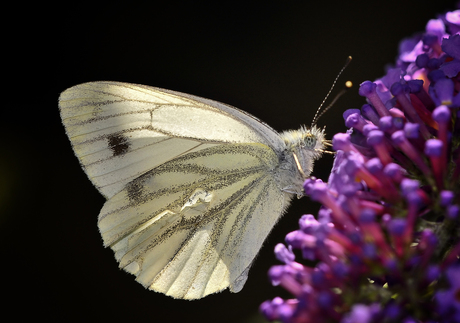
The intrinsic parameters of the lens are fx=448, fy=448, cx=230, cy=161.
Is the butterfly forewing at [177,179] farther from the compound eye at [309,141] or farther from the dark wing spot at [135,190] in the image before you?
the compound eye at [309,141]

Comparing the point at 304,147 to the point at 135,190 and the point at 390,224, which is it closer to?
the point at 135,190

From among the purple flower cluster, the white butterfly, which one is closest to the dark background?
the white butterfly

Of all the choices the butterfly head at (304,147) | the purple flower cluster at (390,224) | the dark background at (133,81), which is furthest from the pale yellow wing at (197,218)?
the dark background at (133,81)

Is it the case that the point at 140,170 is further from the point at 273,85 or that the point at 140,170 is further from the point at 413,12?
the point at 413,12

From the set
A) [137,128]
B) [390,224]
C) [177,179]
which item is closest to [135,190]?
[177,179]

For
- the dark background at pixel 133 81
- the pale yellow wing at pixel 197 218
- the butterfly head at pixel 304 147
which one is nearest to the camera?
the pale yellow wing at pixel 197 218

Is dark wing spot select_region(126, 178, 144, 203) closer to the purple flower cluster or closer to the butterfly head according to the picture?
the butterfly head
